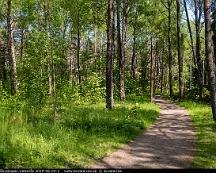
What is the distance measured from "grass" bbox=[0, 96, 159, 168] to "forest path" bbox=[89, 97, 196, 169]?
401 mm

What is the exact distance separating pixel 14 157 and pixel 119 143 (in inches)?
162

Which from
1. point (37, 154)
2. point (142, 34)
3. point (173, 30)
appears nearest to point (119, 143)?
point (37, 154)

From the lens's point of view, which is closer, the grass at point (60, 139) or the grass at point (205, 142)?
the grass at point (60, 139)

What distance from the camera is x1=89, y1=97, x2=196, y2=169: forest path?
10.1m

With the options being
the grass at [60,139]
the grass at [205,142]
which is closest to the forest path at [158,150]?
the grass at [205,142]

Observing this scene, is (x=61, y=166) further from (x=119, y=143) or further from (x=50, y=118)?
(x=50, y=118)

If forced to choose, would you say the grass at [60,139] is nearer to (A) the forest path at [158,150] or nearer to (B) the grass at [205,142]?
(A) the forest path at [158,150]

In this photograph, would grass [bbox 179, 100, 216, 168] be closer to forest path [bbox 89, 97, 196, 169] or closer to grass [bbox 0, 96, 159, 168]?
forest path [bbox 89, 97, 196, 169]

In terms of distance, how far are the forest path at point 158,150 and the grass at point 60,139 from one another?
0.40m

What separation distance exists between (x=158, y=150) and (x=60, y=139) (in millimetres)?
3122

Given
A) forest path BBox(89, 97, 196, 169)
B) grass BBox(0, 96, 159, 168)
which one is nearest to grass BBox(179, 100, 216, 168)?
forest path BBox(89, 97, 196, 169)

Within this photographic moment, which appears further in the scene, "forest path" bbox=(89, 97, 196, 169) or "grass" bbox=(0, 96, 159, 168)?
"forest path" bbox=(89, 97, 196, 169)

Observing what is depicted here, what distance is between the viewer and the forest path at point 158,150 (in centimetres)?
1009

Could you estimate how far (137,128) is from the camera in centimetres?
1566
